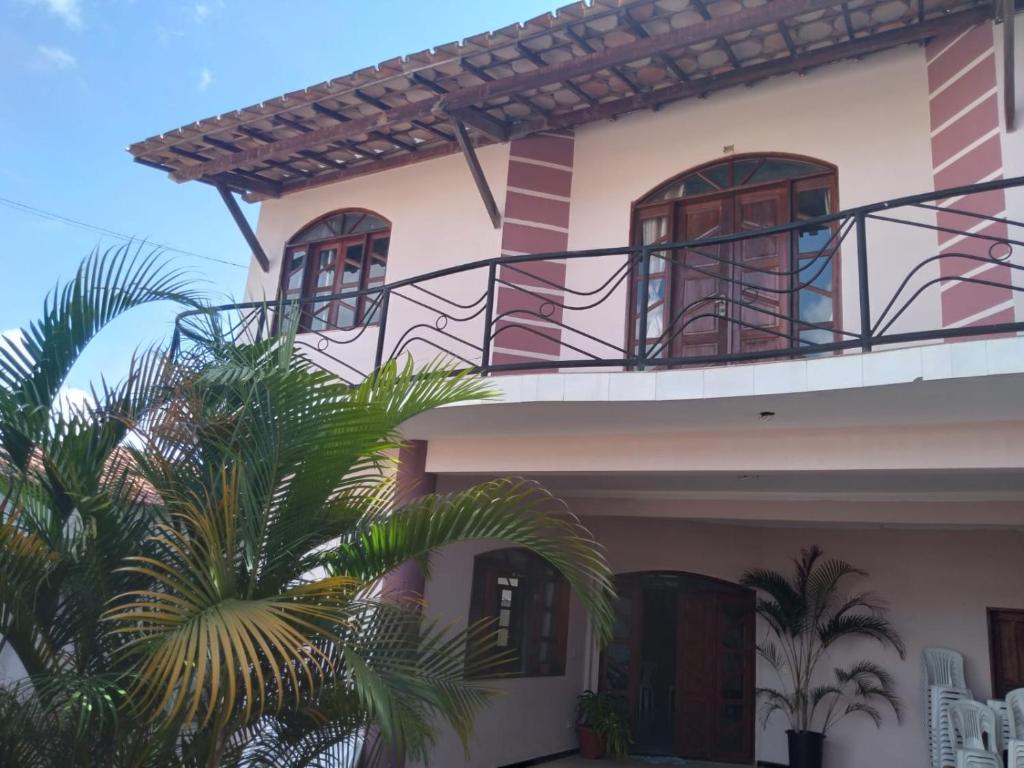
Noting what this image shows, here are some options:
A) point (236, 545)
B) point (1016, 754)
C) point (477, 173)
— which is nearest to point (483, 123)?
point (477, 173)

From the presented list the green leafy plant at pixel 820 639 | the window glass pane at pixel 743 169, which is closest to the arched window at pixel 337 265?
the window glass pane at pixel 743 169

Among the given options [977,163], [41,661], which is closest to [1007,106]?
[977,163]

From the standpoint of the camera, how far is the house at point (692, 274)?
5316mm

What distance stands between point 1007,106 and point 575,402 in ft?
11.3

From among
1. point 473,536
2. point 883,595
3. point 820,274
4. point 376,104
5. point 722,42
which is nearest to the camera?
point 473,536

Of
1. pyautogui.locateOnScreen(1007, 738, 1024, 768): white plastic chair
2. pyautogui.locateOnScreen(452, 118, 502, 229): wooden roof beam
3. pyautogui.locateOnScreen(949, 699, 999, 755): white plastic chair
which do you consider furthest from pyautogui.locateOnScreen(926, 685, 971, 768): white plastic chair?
pyautogui.locateOnScreen(452, 118, 502, 229): wooden roof beam

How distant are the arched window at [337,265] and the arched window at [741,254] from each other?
8.74 ft

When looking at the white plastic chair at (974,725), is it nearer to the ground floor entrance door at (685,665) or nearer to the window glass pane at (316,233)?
the ground floor entrance door at (685,665)

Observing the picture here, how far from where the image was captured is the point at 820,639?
1072 cm

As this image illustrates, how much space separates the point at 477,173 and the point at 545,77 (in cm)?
115

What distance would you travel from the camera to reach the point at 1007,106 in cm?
586

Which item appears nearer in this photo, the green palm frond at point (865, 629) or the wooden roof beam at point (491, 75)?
the wooden roof beam at point (491, 75)

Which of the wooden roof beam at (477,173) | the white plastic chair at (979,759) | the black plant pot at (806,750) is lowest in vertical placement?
the black plant pot at (806,750)

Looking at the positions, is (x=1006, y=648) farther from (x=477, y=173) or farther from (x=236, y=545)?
(x=236, y=545)
